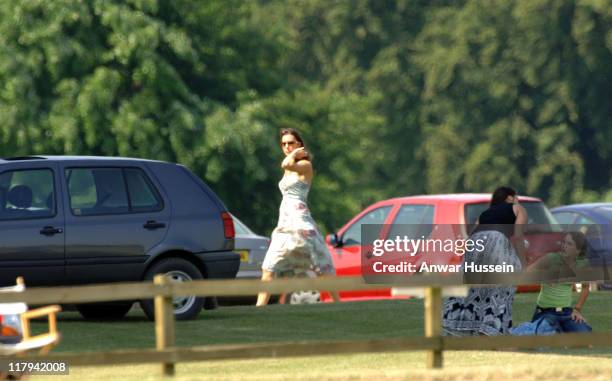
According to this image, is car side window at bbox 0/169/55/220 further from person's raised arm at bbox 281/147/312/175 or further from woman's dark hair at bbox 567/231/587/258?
woman's dark hair at bbox 567/231/587/258

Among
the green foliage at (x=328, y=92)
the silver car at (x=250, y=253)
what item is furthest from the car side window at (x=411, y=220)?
the green foliage at (x=328, y=92)

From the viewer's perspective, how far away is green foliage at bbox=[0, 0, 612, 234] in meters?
38.4

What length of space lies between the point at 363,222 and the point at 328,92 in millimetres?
31545

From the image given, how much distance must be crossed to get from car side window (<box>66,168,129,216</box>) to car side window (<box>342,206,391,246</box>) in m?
6.28

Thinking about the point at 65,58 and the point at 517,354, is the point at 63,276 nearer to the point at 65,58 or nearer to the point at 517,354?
the point at 517,354

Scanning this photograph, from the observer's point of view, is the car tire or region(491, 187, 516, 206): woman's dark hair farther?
the car tire

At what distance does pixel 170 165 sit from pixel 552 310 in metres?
4.16

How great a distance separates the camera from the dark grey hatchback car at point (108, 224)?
55.2 feet

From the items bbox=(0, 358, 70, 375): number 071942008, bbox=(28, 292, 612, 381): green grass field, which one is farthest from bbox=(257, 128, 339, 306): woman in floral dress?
bbox=(0, 358, 70, 375): number 071942008

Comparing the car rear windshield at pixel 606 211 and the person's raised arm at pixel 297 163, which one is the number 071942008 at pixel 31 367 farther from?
the car rear windshield at pixel 606 211

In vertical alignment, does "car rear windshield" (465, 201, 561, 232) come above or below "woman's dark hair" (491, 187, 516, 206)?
below

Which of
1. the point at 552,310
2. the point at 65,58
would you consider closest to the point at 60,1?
the point at 65,58

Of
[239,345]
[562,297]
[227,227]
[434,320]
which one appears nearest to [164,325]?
[239,345]

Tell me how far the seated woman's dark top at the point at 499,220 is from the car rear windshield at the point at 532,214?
15.3 feet
